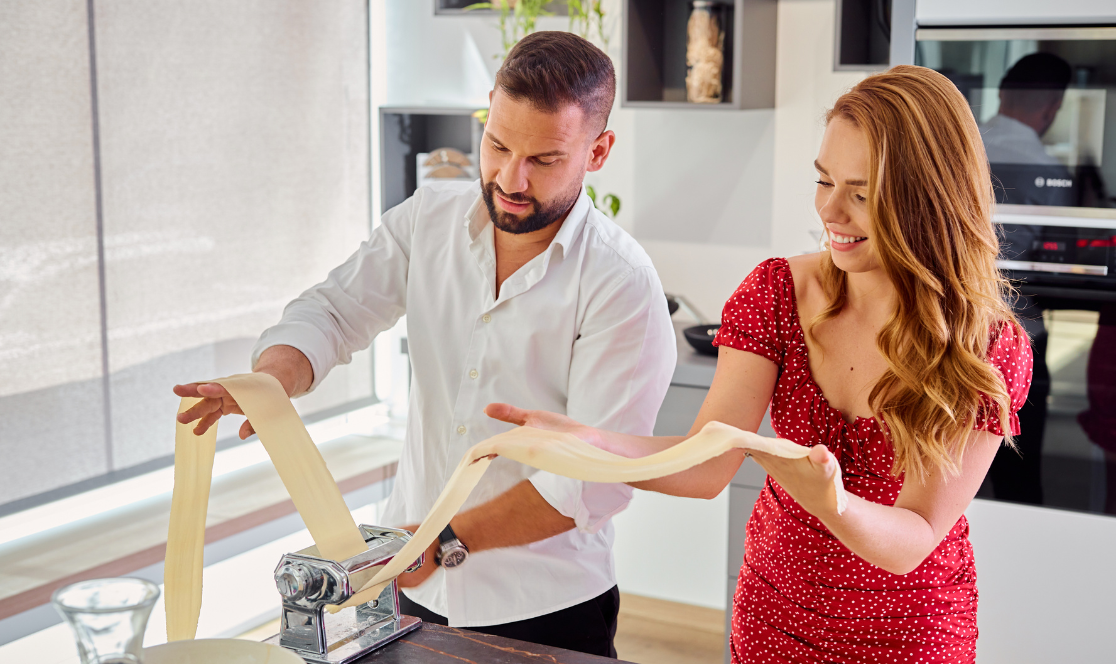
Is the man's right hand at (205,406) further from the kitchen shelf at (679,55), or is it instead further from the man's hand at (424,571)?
the kitchen shelf at (679,55)

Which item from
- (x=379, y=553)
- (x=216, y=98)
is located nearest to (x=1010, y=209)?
(x=379, y=553)

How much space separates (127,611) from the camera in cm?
65

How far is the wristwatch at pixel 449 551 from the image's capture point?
4.02ft

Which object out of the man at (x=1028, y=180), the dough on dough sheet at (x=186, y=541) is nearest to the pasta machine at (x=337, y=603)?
the dough on dough sheet at (x=186, y=541)

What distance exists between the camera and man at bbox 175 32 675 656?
1358mm

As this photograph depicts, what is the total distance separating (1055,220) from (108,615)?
1.99 m

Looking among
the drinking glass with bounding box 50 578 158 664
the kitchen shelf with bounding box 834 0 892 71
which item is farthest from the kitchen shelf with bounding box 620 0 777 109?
the drinking glass with bounding box 50 578 158 664

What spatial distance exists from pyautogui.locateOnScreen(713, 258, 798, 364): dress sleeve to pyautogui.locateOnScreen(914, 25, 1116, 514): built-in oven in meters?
0.94

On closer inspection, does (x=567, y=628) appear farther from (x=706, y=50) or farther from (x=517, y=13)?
(x=517, y=13)

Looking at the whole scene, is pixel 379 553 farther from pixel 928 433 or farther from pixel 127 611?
pixel 928 433

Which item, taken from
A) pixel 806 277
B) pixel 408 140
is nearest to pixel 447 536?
pixel 806 277

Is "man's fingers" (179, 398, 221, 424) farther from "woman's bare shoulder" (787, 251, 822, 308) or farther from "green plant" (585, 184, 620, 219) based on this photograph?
"green plant" (585, 184, 620, 219)

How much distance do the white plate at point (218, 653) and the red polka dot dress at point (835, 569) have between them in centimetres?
73

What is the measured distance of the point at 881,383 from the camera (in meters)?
1.27
